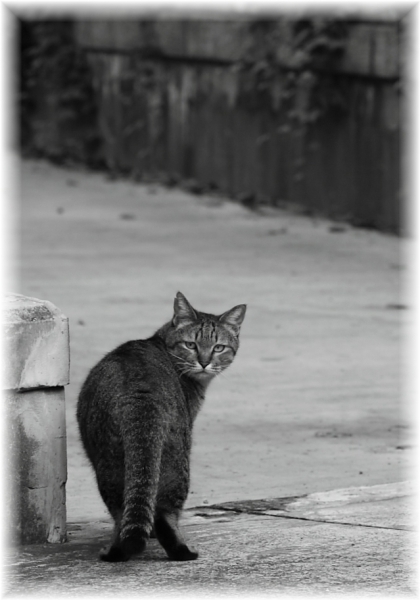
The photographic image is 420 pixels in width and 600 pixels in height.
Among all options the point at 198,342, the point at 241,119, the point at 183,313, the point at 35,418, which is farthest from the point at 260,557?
the point at 241,119

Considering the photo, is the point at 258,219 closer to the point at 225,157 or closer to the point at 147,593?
the point at 225,157

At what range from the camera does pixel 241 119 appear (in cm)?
1650

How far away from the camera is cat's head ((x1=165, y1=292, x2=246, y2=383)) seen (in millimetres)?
5652

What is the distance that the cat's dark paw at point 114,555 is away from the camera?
4505mm

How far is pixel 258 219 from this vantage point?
48.7 ft

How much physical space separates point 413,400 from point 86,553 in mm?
3520

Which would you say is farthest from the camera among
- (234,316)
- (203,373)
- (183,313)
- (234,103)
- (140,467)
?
(234,103)

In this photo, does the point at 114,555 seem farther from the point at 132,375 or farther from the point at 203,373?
the point at 203,373

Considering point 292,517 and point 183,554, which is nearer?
point 183,554

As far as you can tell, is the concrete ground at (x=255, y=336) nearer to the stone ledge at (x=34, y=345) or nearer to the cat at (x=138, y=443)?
the cat at (x=138, y=443)

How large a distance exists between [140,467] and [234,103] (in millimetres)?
12550

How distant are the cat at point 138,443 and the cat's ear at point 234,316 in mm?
690

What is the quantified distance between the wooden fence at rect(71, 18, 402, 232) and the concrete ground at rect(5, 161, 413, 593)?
590 millimetres

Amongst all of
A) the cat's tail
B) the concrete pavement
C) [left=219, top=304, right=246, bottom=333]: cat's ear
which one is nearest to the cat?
the cat's tail
